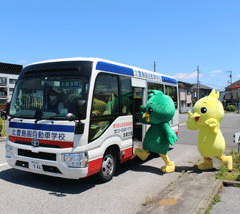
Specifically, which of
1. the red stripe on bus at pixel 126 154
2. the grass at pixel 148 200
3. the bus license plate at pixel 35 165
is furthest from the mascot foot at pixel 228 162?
the bus license plate at pixel 35 165

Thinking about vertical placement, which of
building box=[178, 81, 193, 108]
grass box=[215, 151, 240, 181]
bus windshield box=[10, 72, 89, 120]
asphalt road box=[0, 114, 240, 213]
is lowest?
asphalt road box=[0, 114, 240, 213]

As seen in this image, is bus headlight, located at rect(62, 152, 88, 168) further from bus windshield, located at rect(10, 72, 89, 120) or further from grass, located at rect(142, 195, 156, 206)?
grass, located at rect(142, 195, 156, 206)

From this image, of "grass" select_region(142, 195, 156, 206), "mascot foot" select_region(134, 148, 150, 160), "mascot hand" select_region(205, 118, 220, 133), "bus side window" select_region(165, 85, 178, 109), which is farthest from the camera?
"bus side window" select_region(165, 85, 178, 109)

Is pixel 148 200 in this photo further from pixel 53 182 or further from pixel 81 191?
pixel 53 182

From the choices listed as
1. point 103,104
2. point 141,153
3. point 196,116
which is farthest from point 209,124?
point 103,104

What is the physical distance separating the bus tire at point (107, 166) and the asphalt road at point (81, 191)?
0.49ft

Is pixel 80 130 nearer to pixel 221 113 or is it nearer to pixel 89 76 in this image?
pixel 89 76

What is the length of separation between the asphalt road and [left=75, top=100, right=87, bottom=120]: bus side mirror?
1.61 m

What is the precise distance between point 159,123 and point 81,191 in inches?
104

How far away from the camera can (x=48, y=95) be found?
5004mm

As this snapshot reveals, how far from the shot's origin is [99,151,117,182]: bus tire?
525 cm

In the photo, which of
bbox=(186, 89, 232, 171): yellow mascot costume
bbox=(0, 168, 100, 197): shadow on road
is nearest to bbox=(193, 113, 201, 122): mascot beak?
bbox=(186, 89, 232, 171): yellow mascot costume

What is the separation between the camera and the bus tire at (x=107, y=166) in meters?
5.25

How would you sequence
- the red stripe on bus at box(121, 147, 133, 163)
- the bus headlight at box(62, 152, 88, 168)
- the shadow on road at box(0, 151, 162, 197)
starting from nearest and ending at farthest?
the bus headlight at box(62, 152, 88, 168), the shadow on road at box(0, 151, 162, 197), the red stripe on bus at box(121, 147, 133, 163)
